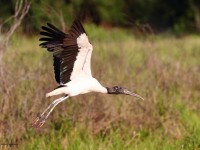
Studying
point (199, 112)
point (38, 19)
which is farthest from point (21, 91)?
point (199, 112)

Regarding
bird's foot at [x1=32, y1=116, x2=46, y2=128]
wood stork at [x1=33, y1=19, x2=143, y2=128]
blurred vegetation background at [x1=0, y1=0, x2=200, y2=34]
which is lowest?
bird's foot at [x1=32, y1=116, x2=46, y2=128]

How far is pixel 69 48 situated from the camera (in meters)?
5.35

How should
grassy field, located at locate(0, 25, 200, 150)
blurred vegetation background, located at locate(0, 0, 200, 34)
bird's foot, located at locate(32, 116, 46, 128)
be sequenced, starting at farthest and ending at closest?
blurred vegetation background, located at locate(0, 0, 200, 34) < grassy field, located at locate(0, 25, 200, 150) < bird's foot, located at locate(32, 116, 46, 128)

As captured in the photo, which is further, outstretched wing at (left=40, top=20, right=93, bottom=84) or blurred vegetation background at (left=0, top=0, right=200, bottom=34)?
blurred vegetation background at (left=0, top=0, right=200, bottom=34)

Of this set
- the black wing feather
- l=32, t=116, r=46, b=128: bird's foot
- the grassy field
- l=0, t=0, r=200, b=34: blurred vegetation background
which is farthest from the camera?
l=0, t=0, r=200, b=34: blurred vegetation background

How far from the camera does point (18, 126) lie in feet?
19.2

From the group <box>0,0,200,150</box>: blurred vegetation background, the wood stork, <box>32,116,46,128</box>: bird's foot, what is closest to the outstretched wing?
the wood stork

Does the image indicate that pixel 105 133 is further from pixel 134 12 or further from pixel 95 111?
pixel 134 12

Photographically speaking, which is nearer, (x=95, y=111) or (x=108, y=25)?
→ (x=95, y=111)

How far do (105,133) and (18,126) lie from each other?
94 centimetres

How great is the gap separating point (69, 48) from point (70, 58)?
123 mm

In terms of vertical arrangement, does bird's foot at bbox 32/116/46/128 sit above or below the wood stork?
below

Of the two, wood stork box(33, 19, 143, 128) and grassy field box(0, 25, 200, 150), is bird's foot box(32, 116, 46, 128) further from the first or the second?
grassy field box(0, 25, 200, 150)

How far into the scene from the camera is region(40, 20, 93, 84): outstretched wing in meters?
5.24
